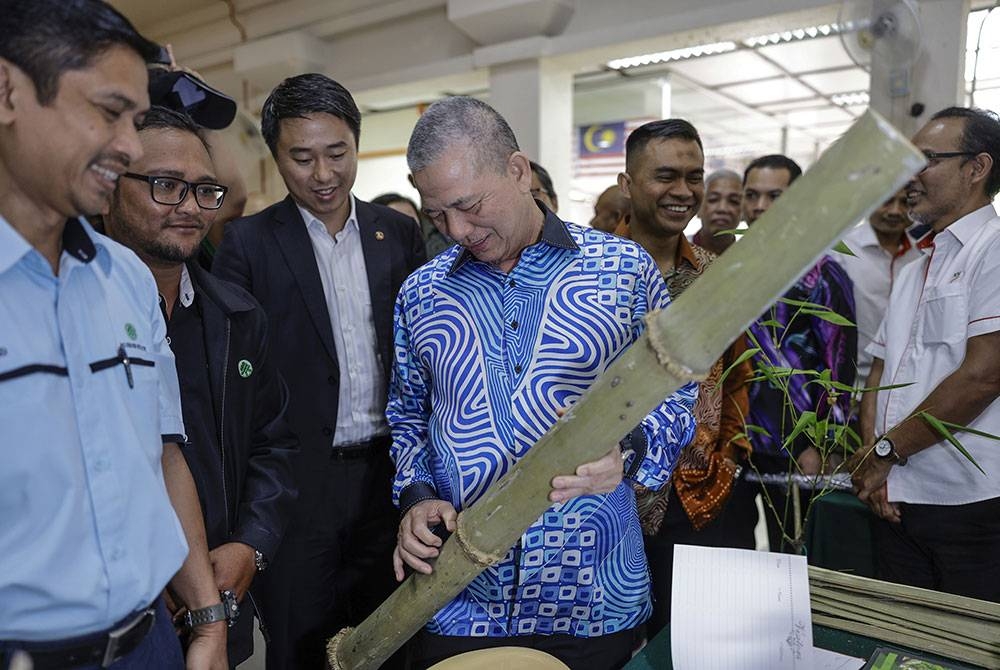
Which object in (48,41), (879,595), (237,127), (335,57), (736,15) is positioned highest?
(335,57)

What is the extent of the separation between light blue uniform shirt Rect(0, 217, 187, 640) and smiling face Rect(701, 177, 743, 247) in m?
3.13

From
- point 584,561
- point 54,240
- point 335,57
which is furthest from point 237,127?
point 335,57

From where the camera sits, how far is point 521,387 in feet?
4.18

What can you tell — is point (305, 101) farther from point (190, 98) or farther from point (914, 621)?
point (914, 621)

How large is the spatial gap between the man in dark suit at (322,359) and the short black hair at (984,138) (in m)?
1.61

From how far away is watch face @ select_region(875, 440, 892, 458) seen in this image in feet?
6.02

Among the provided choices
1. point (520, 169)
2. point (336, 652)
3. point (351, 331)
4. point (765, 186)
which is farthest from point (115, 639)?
point (765, 186)

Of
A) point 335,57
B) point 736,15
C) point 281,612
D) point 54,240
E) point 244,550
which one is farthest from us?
point 335,57

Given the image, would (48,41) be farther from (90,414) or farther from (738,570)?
(738,570)

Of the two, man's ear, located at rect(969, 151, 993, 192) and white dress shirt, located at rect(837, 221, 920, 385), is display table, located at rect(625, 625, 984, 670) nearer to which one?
man's ear, located at rect(969, 151, 993, 192)

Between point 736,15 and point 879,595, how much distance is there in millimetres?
3718

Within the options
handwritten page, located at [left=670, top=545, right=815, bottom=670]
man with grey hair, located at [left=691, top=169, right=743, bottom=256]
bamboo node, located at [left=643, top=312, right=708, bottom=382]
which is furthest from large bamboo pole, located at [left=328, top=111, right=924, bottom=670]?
man with grey hair, located at [left=691, top=169, right=743, bottom=256]

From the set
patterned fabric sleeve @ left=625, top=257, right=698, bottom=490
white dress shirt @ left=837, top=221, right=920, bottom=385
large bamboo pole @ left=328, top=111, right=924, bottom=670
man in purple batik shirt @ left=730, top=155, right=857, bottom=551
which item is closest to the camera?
large bamboo pole @ left=328, top=111, right=924, bottom=670

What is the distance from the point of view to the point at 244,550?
4.62 feet
